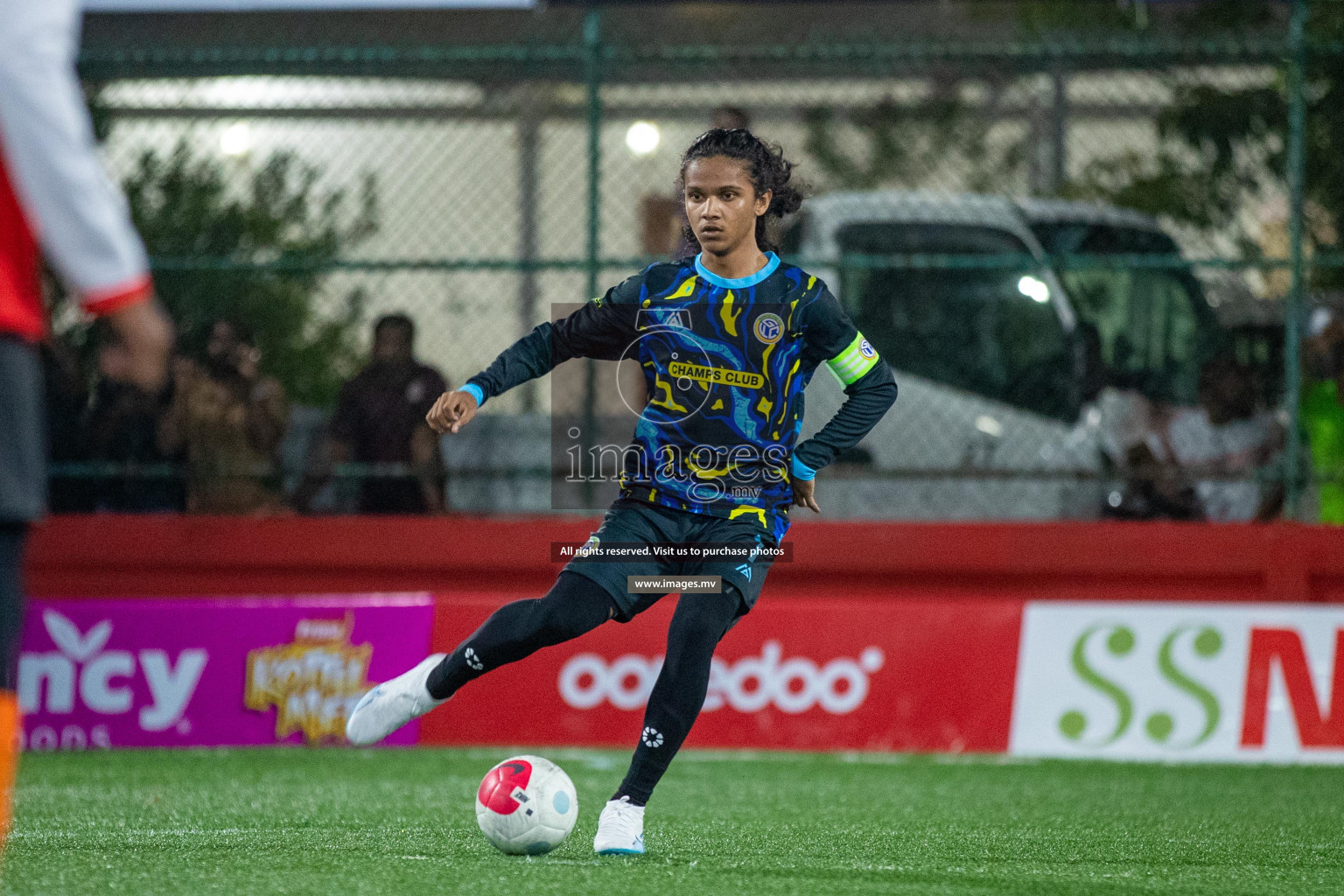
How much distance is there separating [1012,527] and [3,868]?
220 inches

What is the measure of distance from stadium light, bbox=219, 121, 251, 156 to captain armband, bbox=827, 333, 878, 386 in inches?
209

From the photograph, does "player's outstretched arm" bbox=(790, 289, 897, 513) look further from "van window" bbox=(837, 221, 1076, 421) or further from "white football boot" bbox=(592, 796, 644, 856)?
"van window" bbox=(837, 221, 1076, 421)

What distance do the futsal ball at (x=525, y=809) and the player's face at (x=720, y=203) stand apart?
5.00ft

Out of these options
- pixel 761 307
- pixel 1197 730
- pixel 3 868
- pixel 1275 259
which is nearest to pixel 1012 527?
pixel 1197 730

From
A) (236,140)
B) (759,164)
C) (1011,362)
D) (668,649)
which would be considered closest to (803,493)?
(668,649)

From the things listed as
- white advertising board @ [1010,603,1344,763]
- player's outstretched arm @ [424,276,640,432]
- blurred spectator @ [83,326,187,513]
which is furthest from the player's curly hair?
blurred spectator @ [83,326,187,513]

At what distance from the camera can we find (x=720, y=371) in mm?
4641

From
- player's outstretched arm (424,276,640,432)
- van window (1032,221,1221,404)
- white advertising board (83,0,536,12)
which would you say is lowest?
player's outstretched arm (424,276,640,432)

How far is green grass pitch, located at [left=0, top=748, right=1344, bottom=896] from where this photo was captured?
4.11 m

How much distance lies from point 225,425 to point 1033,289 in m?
4.30

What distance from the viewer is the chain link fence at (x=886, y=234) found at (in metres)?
8.59

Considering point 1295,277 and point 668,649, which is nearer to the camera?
point 668,649

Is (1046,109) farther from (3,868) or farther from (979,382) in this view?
(3,868)

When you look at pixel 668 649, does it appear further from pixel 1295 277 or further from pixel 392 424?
pixel 1295 277
